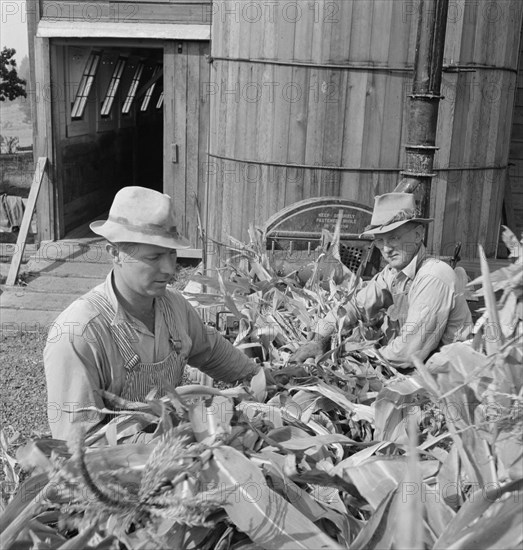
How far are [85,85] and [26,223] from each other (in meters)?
3.23

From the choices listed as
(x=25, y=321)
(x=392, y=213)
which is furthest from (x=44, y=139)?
(x=392, y=213)

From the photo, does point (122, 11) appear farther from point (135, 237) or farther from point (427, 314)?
point (135, 237)

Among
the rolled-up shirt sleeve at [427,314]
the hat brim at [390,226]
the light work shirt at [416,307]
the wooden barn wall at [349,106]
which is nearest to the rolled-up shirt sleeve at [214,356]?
the light work shirt at [416,307]

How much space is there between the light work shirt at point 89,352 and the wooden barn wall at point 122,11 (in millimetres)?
6847

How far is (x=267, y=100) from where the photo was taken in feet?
25.0

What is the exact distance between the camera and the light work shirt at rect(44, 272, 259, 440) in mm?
2588

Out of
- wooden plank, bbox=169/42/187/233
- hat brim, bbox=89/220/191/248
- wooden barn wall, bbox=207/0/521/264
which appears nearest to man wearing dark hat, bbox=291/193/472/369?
hat brim, bbox=89/220/191/248

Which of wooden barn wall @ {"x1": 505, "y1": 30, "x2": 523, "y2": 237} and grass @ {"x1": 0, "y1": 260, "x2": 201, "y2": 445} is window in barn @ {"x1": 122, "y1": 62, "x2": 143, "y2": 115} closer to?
wooden barn wall @ {"x1": 505, "y1": 30, "x2": 523, "y2": 237}

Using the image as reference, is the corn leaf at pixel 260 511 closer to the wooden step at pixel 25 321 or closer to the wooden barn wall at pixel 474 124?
the wooden step at pixel 25 321

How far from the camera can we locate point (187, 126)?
9438 mm

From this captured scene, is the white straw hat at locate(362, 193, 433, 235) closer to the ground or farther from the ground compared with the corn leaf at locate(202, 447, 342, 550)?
farther from the ground

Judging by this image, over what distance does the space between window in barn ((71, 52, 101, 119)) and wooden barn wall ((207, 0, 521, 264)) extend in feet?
12.8

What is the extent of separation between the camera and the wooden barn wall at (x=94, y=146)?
10203mm

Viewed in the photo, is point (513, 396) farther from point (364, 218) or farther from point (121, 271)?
point (364, 218)
